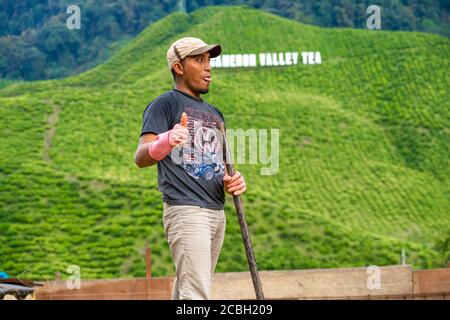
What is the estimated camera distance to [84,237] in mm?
40156

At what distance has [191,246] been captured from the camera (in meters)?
4.56

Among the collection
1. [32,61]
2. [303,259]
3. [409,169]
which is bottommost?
[303,259]

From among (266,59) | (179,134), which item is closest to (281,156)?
(266,59)

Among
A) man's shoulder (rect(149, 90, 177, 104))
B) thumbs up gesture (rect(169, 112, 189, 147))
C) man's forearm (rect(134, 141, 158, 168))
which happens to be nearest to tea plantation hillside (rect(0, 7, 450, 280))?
man's shoulder (rect(149, 90, 177, 104))

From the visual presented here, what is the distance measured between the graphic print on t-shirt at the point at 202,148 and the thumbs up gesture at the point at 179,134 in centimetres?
26

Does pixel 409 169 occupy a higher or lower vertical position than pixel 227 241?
higher

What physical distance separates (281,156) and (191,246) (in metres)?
45.5

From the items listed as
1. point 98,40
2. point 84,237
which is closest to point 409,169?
point 84,237

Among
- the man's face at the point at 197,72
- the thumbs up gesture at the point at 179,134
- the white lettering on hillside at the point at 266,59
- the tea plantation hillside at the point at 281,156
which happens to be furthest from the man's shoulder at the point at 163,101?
the white lettering on hillside at the point at 266,59

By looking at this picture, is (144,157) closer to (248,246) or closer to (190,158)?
(190,158)

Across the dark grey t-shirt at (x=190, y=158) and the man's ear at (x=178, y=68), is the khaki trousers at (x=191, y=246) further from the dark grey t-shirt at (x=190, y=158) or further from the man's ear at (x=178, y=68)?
the man's ear at (x=178, y=68)

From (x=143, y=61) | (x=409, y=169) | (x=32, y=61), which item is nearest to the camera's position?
(x=409, y=169)
